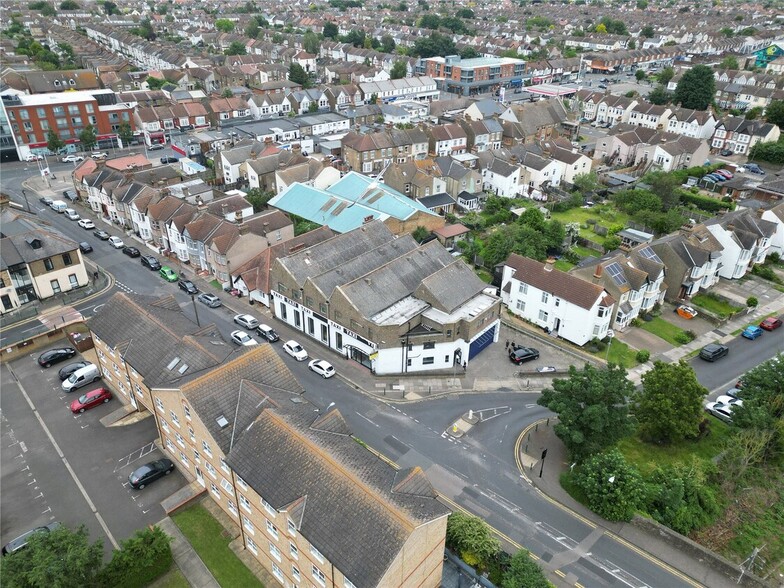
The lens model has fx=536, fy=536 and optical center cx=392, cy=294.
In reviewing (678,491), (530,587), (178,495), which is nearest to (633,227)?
(678,491)


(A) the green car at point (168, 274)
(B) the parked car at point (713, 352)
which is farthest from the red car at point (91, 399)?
(B) the parked car at point (713, 352)

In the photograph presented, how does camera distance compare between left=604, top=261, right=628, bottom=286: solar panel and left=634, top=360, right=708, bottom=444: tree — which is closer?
left=634, top=360, right=708, bottom=444: tree

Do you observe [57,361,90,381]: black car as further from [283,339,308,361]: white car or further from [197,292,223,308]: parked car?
[283,339,308,361]: white car

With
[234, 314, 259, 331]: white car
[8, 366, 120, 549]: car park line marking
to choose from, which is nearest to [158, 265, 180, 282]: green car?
[234, 314, 259, 331]: white car

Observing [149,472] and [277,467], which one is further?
[149,472]

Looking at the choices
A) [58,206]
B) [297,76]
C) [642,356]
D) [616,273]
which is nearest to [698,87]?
[616,273]

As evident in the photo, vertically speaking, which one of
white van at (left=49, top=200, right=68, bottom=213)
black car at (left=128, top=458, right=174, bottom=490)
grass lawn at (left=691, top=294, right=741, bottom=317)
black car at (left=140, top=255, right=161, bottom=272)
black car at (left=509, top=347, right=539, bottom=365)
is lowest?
grass lawn at (left=691, top=294, right=741, bottom=317)

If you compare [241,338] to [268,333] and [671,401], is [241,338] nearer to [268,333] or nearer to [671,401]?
[268,333]
